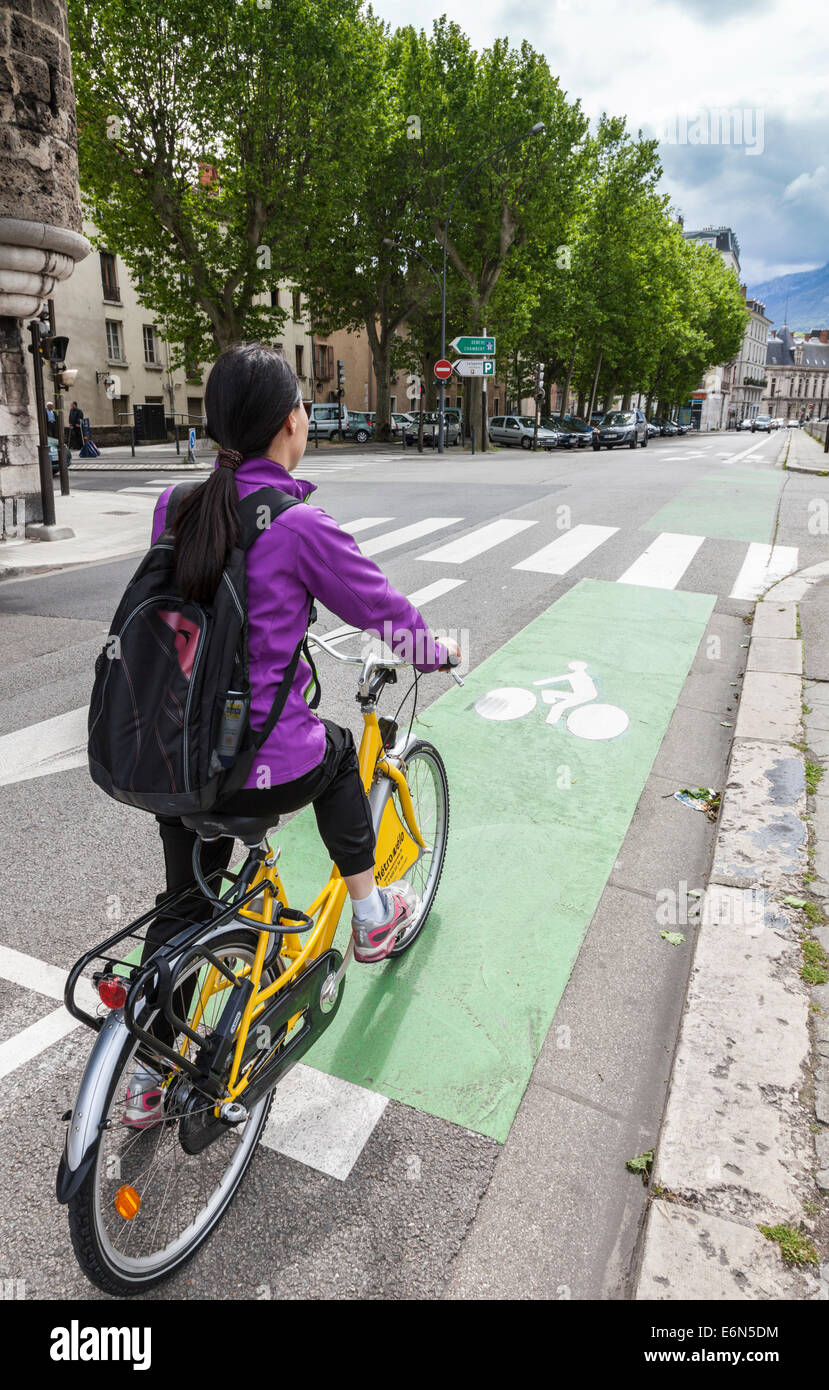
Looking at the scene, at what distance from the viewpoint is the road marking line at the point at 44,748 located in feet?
16.4

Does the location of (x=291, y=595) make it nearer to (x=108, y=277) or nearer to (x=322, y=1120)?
(x=322, y=1120)

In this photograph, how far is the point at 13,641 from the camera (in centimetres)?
770

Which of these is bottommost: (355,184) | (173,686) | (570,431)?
(173,686)

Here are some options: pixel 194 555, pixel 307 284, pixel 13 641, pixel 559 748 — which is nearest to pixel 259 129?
pixel 307 284

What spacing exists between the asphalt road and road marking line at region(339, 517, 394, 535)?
4.50 meters

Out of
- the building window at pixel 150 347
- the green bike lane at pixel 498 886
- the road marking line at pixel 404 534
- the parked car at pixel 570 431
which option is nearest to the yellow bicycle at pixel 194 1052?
the green bike lane at pixel 498 886

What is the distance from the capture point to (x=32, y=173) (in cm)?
1084

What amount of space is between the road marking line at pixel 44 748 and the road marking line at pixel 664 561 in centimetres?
604

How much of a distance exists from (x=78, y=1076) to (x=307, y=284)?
41.6 m

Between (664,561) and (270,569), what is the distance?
944 cm

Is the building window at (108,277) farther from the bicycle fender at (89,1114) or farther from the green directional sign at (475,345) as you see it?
the bicycle fender at (89,1114)

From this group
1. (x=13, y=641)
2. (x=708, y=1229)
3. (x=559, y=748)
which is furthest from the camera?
Result: (x=13, y=641)

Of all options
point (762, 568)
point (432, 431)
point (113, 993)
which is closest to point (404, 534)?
point (762, 568)
